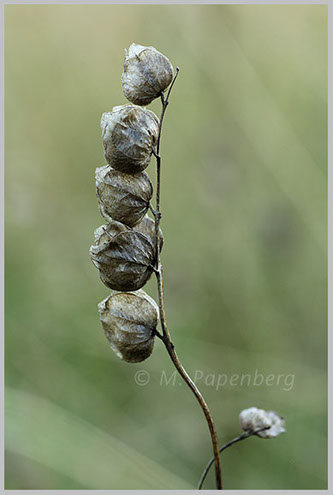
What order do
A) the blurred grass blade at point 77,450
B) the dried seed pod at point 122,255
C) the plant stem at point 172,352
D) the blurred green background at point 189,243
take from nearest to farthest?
the plant stem at point 172,352 < the dried seed pod at point 122,255 < the blurred grass blade at point 77,450 < the blurred green background at point 189,243

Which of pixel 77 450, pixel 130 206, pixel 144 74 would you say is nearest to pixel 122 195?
pixel 130 206

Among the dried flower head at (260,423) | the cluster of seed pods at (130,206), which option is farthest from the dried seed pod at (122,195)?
the dried flower head at (260,423)

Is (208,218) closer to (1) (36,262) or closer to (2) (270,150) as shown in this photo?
(2) (270,150)

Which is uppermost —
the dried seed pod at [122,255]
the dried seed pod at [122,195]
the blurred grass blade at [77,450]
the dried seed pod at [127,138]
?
the dried seed pod at [127,138]

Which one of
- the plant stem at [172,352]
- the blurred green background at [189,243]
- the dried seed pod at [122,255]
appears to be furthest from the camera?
the blurred green background at [189,243]

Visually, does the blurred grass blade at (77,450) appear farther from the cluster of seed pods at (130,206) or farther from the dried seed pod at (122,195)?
the dried seed pod at (122,195)

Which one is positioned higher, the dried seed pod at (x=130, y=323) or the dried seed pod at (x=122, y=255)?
the dried seed pod at (x=122, y=255)

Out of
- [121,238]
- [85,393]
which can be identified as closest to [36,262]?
[85,393]
